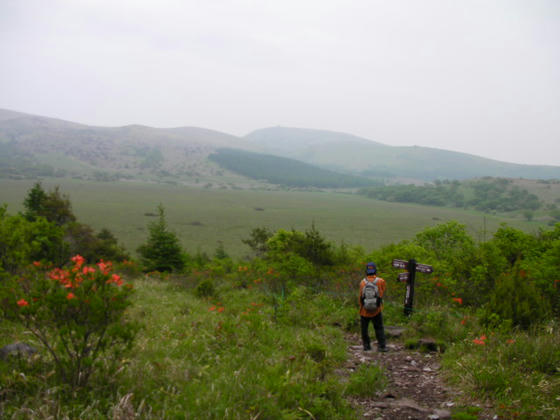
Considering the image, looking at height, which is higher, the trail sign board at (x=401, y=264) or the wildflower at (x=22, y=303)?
the wildflower at (x=22, y=303)

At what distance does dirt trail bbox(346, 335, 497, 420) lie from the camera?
4148mm

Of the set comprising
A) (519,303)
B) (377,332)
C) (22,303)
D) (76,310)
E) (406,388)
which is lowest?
(406,388)

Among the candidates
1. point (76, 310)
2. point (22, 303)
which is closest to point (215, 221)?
point (76, 310)

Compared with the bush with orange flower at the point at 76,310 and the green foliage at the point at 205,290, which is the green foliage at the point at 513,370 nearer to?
the bush with orange flower at the point at 76,310

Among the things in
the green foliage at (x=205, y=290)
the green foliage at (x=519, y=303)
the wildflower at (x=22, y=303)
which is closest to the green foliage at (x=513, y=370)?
the green foliage at (x=519, y=303)

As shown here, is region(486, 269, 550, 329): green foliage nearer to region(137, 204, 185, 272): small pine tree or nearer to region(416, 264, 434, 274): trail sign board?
region(416, 264, 434, 274): trail sign board

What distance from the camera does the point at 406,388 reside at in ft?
16.0

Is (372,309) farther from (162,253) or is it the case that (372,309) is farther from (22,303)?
(162,253)

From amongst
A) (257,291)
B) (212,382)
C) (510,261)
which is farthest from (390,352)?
(510,261)

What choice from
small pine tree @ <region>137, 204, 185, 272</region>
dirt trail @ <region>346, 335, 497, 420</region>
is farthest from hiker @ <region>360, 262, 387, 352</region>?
small pine tree @ <region>137, 204, 185, 272</region>

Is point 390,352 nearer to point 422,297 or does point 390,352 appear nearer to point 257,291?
point 422,297

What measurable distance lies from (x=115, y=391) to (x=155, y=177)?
18801 cm

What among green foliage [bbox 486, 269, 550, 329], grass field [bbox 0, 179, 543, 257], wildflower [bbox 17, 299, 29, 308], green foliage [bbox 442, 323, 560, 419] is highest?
wildflower [bbox 17, 299, 29, 308]

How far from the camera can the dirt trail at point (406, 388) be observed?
4.15 metres
